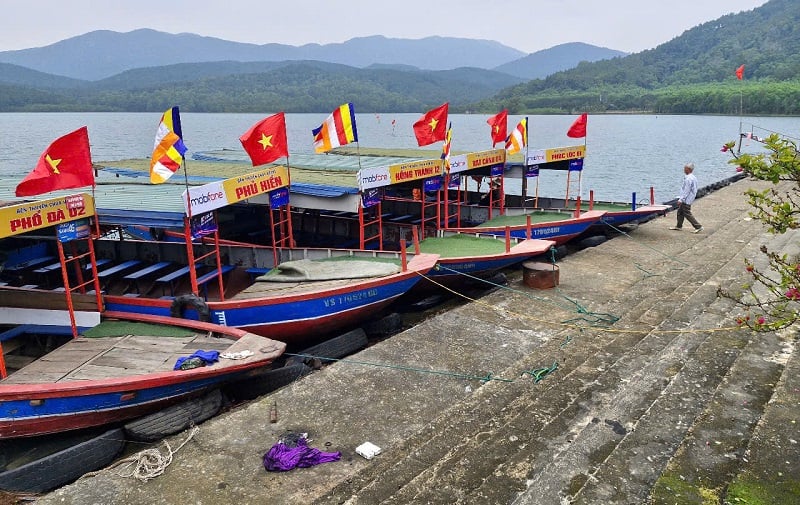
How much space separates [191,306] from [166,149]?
8.99 feet

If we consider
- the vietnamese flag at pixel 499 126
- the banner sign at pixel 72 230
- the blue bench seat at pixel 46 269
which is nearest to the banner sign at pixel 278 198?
the banner sign at pixel 72 230

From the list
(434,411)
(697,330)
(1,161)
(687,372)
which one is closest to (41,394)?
(434,411)

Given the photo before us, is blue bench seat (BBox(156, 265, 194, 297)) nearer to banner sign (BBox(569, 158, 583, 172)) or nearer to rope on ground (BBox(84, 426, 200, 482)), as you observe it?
rope on ground (BBox(84, 426, 200, 482))

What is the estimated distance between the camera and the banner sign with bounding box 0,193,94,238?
24.5ft

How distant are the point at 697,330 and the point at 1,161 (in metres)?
65.3

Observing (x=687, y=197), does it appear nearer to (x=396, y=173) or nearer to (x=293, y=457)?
(x=396, y=173)

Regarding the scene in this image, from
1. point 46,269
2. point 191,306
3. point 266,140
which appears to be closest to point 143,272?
point 46,269

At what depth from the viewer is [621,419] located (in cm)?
649

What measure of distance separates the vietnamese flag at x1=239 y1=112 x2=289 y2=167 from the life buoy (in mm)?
2852

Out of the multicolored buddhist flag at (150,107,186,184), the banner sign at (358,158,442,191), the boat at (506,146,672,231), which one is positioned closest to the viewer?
the multicolored buddhist flag at (150,107,186,184)

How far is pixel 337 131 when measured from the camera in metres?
12.3

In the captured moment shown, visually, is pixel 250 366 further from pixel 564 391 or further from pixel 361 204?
pixel 361 204

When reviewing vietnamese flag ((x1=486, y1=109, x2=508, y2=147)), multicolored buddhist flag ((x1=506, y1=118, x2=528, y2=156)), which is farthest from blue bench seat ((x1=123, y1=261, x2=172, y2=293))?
vietnamese flag ((x1=486, y1=109, x2=508, y2=147))

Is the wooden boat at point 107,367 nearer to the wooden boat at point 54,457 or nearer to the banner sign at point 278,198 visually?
the wooden boat at point 54,457
